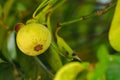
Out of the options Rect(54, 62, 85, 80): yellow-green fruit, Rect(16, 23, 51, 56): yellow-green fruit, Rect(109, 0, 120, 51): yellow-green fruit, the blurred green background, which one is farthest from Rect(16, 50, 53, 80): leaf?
Rect(54, 62, 85, 80): yellow-green fruit

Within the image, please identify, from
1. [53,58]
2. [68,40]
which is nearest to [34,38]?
[53,58]

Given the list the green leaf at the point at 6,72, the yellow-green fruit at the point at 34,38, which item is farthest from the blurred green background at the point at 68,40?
the yellow-green fruit at the point at 34,38

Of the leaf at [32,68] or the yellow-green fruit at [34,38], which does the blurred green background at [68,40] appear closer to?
the leaf at [32,68]

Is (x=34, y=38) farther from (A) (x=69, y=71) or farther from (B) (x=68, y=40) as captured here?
(B) (x=68, y=40)

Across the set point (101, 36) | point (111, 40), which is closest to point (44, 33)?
point (111, 40)

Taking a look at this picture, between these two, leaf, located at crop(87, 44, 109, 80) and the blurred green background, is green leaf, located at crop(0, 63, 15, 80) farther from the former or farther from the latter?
leaf, located at crop(87, 44, 109, 80)
